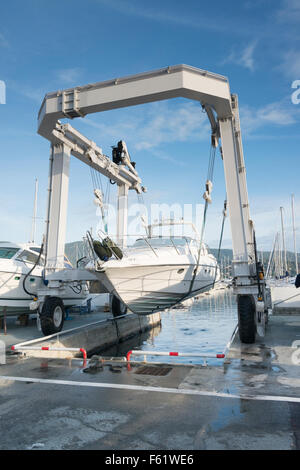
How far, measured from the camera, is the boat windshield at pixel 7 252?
12945mm

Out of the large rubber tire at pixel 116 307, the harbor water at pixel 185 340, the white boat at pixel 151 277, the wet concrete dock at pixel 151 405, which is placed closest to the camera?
the wet concrete dock at pixel 151 405

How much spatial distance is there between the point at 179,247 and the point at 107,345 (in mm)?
→ 5236

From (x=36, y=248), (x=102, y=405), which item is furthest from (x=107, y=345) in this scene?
(x=102, y=405)

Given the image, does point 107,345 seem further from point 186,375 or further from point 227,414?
point 227,414

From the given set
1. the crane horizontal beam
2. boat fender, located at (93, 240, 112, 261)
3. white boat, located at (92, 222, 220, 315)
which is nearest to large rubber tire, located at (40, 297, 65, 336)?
white boat, located at (92, 222, 220, 315)

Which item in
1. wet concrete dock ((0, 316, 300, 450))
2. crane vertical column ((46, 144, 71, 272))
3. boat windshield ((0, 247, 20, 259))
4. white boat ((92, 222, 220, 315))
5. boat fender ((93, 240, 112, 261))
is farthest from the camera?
boat windshield ((0, 247, 20, 259))

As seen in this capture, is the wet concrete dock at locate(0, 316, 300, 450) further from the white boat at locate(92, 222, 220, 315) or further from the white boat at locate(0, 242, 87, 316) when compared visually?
the white boat at locate(0, 242, 87, 316)

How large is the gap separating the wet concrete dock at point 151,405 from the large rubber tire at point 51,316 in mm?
3293

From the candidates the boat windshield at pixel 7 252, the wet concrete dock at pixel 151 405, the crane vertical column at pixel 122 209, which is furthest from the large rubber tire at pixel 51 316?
the crane vertical column at pixel 122 209

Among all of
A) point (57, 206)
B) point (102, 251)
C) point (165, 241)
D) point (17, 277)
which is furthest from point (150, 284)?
point (17, 277)

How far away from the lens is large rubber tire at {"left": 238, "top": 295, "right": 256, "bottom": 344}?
28.1 ft

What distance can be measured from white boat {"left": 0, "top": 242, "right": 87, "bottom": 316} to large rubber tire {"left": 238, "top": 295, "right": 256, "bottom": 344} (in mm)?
6793

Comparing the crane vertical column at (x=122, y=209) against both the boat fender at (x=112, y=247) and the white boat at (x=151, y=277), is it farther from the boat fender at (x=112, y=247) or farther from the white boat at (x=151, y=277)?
the boat fender at (x=112, y=247)

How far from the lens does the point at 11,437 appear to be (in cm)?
356
